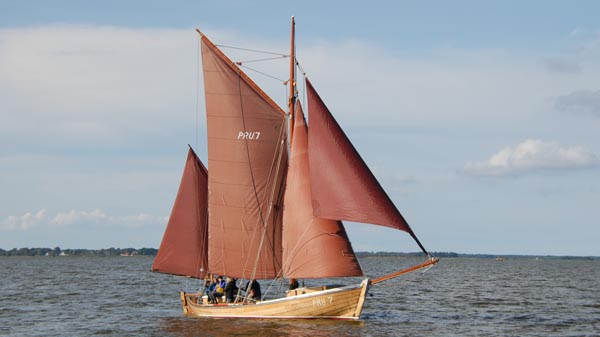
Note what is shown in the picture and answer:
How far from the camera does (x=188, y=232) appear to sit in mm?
46344

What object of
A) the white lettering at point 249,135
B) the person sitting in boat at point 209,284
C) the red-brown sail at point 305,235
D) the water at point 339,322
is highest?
the white lettering at point 249,135

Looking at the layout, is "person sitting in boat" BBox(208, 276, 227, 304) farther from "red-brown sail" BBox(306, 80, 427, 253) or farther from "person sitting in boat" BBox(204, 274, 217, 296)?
"red-brown sail" BBox(306, 80, 427, 253)

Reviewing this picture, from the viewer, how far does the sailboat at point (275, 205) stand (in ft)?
122

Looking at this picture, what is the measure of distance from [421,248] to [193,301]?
46.0 ft

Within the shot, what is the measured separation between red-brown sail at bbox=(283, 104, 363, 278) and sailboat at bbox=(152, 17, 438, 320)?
5 cm

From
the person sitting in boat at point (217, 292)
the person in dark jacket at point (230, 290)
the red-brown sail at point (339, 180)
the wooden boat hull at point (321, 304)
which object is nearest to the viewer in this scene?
the red-brown sail at point (339, 180)

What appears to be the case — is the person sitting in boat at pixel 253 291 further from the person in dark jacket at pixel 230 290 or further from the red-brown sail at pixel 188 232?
the red-brown sail at pixel 188 232

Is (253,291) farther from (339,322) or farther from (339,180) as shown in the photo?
(339,180)

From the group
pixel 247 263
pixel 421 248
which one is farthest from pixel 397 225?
pixel 247 263

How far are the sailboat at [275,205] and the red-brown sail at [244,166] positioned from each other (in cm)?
5

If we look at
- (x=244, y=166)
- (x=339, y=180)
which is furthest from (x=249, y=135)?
(x=339, y=180)

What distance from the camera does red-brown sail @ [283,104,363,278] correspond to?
38.6 metres

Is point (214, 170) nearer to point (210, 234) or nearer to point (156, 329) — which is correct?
point (210, 234)

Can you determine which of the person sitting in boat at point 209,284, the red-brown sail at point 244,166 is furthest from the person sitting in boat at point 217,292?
the red-brown sail at point 244,166
